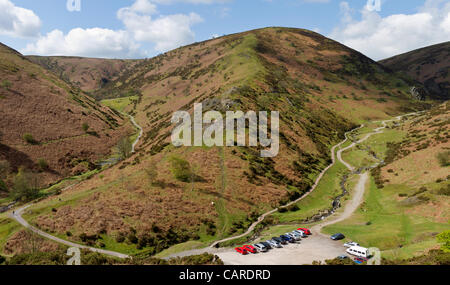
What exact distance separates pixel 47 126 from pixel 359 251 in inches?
5045

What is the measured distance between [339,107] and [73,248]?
152 m

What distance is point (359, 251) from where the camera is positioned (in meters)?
36.9

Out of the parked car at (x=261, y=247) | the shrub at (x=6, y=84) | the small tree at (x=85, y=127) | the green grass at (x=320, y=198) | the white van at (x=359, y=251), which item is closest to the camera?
the white van at (x=359, y=251)

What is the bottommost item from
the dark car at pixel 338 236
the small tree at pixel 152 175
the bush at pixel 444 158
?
the dark car at pixel 338 236

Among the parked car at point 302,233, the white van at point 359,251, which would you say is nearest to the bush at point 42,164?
the parked car at point 302,233

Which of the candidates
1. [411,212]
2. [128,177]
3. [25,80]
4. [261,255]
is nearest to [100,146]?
[128,177]

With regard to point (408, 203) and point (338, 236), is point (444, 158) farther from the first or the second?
point (338, 236)

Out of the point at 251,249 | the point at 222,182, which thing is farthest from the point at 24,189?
the point at 251,249

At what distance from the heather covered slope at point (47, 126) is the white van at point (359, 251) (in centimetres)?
9100

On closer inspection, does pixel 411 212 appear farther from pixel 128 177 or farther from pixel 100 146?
pixel 100 146

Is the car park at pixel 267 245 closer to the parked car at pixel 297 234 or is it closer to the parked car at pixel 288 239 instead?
the parked car at pixel 288 239

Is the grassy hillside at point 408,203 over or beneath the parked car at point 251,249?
over

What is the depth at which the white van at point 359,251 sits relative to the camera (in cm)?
3615

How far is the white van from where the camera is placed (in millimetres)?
36150
